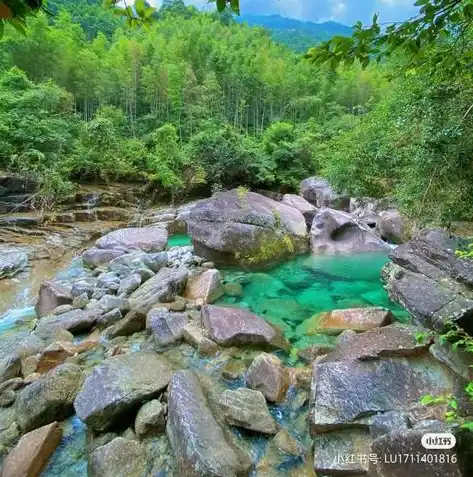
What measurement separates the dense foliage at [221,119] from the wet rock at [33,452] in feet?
9.62

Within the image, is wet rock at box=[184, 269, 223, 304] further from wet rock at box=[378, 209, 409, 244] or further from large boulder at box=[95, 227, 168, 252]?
wet rock at box=[378, 209, 409, 244]

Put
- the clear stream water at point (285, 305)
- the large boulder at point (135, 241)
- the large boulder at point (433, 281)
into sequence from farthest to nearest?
the large boulder at point (135, 241) → the large boulder at point (433, 281) → the clear stream water at point (285, 305)

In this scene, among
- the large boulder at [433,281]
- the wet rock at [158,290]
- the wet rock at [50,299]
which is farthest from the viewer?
the wet rock at [50,299]

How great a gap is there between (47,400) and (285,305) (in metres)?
3.56

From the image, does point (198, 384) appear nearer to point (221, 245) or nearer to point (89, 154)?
point (221, 245)

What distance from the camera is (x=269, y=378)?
10.7 feet

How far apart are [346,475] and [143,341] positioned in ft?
8.90

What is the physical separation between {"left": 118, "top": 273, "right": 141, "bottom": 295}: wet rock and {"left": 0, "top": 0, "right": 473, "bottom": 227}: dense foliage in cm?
380

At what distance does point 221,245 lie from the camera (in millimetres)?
7172

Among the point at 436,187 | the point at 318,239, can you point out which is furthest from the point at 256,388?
the point at 318,239

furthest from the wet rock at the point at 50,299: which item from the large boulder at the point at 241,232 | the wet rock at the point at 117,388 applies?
the large boulder at the point at 241,232

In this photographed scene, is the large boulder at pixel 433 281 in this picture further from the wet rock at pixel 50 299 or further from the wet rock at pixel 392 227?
the wet rock at pixel 392 227

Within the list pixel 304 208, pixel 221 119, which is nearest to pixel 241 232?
pixel 304 208

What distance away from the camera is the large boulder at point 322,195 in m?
13.0
